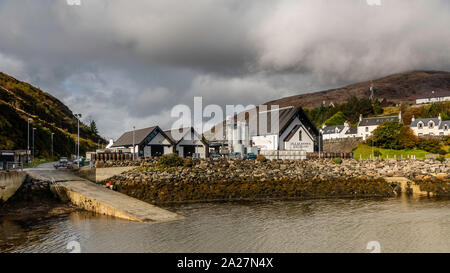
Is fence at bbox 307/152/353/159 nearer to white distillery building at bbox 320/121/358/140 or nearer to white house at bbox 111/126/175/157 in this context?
white house at bbox 111/126/175/157

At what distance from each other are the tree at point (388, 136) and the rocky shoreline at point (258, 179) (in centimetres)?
2200

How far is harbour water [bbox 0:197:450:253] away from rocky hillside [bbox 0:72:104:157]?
56011 millimetres

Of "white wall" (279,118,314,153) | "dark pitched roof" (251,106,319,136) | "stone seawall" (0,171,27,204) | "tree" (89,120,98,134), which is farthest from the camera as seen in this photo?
"tree" (89,120,98,134)

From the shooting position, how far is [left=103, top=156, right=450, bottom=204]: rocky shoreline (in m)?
29.2

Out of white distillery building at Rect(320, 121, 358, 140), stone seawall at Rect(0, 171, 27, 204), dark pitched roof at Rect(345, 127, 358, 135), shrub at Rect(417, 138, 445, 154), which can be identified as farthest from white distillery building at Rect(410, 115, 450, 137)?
stone seawall at Rect(0, 171, 27, 204)

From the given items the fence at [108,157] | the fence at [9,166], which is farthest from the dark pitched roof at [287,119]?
the fence at [9,166]

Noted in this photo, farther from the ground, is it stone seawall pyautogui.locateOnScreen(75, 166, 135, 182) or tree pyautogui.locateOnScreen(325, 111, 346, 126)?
tree pyautogui.locateOnScreen(325, 111, 346, 126)

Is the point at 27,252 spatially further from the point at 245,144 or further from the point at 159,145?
the point at 245,144

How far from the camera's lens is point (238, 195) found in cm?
2945

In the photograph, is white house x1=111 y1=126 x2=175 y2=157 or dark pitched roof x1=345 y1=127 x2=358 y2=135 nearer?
white house x1=111 y1=126 x2=175 y2=157

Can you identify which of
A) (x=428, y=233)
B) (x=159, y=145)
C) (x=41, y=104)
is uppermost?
(x=41, y=104)
